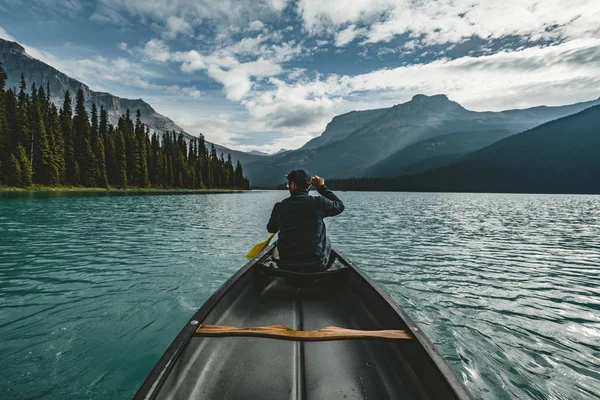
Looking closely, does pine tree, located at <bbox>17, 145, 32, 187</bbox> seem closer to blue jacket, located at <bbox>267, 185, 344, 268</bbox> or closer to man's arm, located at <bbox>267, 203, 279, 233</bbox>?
man's arm, located at <bbox>267, 203, 279, 233</bbox>

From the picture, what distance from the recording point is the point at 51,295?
272 inches

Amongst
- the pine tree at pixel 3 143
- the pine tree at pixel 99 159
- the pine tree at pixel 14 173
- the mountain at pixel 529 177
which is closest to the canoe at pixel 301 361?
the pine tree at pixel 14 173

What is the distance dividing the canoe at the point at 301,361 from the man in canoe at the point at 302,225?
3.82ft

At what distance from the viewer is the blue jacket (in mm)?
5219

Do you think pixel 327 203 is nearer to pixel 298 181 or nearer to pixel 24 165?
pixel 298 181

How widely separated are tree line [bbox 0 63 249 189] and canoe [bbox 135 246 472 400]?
67.2 metres

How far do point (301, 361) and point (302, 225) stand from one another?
2481 mm

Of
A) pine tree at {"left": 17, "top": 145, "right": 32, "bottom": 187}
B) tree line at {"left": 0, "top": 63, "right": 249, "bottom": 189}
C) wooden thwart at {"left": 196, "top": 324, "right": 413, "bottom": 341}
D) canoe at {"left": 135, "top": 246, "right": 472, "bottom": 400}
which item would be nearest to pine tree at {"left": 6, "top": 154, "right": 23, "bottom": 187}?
tree line at {"left": 0, "top": 63, "right": 249, "bottom": 189}

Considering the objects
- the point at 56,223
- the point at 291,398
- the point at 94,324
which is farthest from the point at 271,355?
the point at 56,223

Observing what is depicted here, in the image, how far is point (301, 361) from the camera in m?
3.28

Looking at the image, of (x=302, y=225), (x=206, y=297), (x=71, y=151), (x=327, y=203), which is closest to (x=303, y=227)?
(x=302, y=225)

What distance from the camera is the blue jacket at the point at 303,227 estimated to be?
5.22m

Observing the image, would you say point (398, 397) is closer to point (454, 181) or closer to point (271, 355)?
point (271, 355)

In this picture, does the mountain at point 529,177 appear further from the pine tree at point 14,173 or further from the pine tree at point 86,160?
the pine tree at point 14,173
